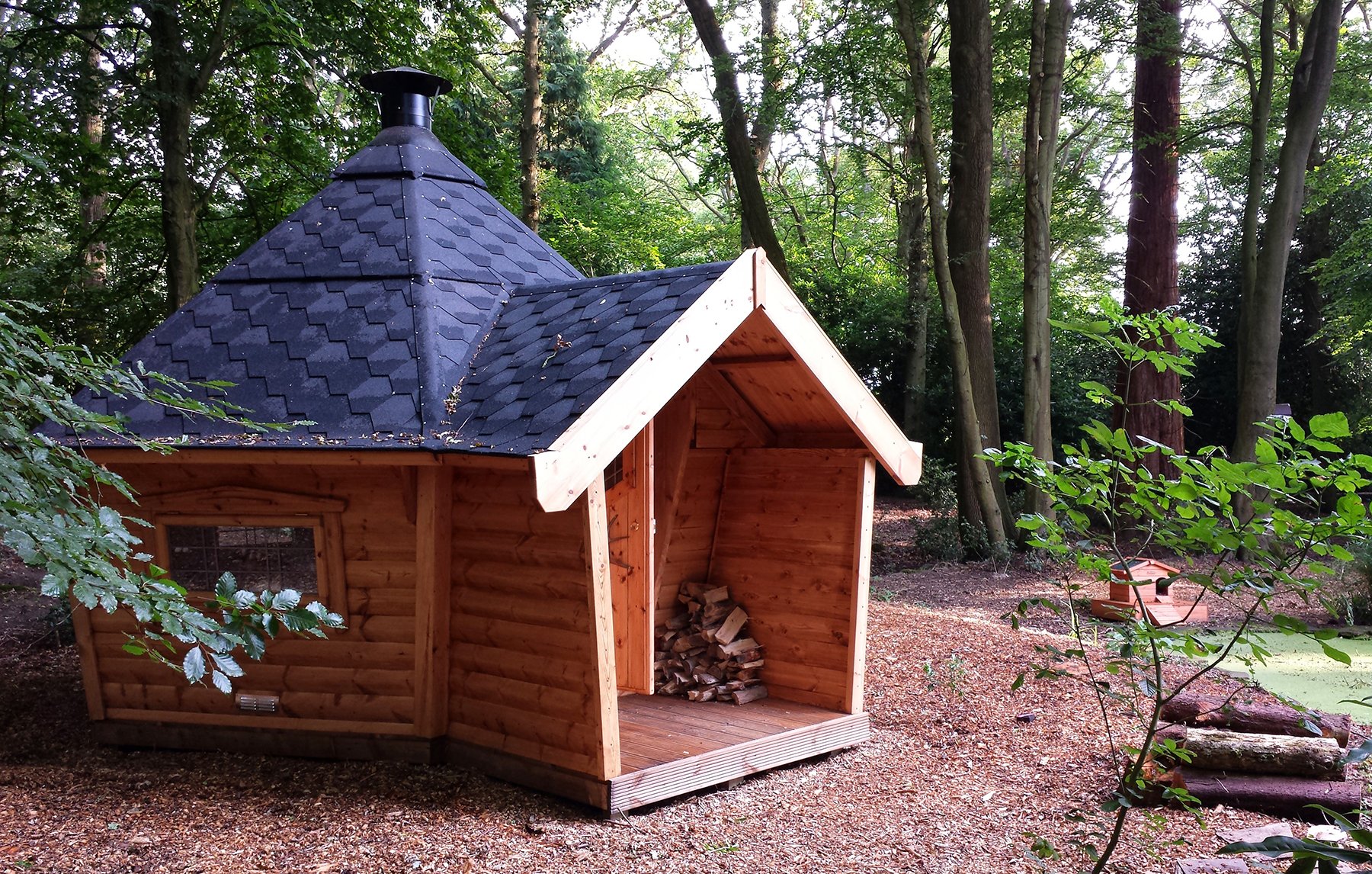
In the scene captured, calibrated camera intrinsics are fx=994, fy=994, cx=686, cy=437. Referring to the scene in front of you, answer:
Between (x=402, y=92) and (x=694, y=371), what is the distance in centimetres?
387

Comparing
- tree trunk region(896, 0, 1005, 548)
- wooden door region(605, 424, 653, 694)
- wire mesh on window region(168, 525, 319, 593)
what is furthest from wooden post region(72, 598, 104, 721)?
tree trunk region(896, 0, 1005, 548)

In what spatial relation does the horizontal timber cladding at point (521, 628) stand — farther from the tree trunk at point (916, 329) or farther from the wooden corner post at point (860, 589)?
the tree trunk at point (916, 329)

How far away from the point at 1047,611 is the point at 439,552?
23.1ft

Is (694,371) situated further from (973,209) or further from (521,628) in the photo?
(973,209)

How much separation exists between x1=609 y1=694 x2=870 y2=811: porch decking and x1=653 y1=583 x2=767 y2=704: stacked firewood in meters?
0.12

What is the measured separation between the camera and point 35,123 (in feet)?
34.8

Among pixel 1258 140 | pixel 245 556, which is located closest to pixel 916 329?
pixel 1258 140

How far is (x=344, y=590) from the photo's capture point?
5785mm

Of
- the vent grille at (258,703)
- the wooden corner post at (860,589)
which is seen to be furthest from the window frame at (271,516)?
the wooden corner post at (860,589)

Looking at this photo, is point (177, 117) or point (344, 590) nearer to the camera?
point (344, 590)

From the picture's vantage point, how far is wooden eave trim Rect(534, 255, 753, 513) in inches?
175

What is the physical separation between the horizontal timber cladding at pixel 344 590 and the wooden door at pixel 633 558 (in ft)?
4.17

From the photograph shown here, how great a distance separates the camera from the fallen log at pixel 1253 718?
532cm

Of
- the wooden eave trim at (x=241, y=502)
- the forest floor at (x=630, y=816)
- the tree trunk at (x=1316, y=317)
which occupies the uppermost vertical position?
the tree trunk at (x=1316, y=317)
